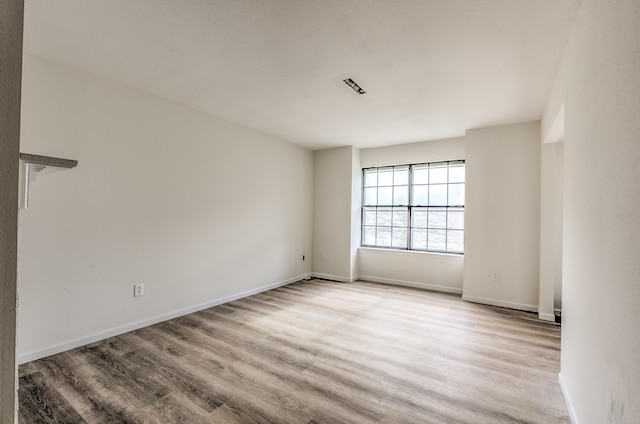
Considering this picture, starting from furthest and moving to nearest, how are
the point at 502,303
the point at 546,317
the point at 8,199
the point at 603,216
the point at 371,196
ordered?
1. the point at 371,196
2. the point at 502,303
3. the point at 546,317
4. the point at 603,216
5. the point at 8,199

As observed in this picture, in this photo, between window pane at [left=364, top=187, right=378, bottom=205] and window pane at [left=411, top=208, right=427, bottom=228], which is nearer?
window pane at [left=411, top=208, right=427, bottom=228]

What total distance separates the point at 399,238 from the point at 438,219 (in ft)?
2.50

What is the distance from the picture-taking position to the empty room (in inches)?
53.9

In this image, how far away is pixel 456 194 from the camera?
4.74 meters

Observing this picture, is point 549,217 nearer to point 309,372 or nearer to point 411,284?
point 411,284

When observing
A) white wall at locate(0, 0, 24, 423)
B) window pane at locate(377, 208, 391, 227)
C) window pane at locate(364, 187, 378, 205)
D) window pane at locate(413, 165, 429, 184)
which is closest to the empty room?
white wall at locate(0, 0, 24, 423)

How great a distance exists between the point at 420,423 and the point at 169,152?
345cm

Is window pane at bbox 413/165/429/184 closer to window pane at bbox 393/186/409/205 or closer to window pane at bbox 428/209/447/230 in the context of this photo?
window pane at bbox 393/186/409/205

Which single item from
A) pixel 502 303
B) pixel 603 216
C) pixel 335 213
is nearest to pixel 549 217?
pixel 502 303

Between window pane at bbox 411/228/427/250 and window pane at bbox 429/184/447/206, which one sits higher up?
window pane at bbox 429/184/447/206

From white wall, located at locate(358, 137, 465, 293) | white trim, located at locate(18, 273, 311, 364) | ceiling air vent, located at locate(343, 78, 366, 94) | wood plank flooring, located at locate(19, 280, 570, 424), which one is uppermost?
ceiling air vent, located at locate(343, 78, 366, 94)

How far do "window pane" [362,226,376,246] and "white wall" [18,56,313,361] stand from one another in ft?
6.84

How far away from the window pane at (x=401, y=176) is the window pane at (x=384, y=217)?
0.54m

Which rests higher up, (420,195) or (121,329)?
(420,195)
